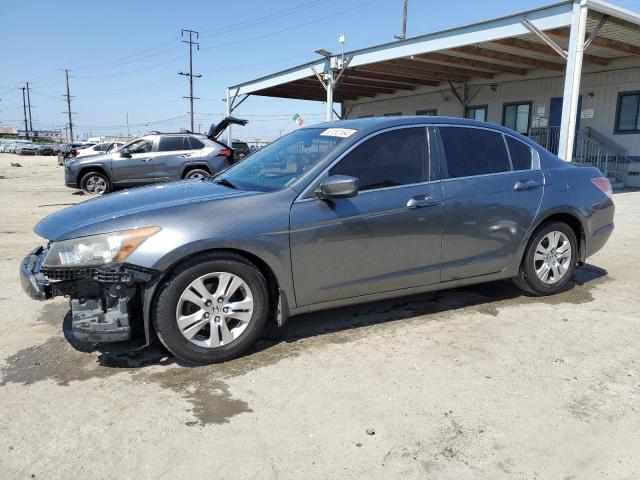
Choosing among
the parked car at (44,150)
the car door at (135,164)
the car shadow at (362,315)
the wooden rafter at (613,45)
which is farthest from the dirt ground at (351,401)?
the parked car at (44,150)

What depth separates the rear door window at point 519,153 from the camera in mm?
4578

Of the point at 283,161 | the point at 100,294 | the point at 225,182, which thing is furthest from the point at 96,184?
the point at 100,294

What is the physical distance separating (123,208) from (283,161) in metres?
1.35

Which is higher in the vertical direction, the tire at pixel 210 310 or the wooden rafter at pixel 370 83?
the wooden rafter at pixel 370 83

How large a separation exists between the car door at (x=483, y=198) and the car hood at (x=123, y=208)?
1.69 m

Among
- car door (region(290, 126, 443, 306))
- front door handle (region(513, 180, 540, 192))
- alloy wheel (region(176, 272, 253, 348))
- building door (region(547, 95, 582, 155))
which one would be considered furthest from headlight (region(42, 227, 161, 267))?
building door (region(547, 95, 582, 155))

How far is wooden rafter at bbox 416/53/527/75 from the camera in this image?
52.2 ft

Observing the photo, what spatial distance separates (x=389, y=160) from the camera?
13.0ft

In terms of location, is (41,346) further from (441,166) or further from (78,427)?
(441,166)

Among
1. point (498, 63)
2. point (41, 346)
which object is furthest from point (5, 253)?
point (498, 63)

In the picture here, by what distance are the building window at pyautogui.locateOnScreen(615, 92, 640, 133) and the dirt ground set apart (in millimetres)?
13712

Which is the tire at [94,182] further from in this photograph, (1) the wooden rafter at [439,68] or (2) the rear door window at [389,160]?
(2) the rear door window at [389,160]

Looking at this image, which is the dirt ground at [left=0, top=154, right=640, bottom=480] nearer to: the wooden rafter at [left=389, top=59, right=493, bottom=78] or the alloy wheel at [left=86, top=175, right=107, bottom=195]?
the alloy wheel at [left=86, top=175, right=107, bottom=195]

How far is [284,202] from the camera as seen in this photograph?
139 inches
